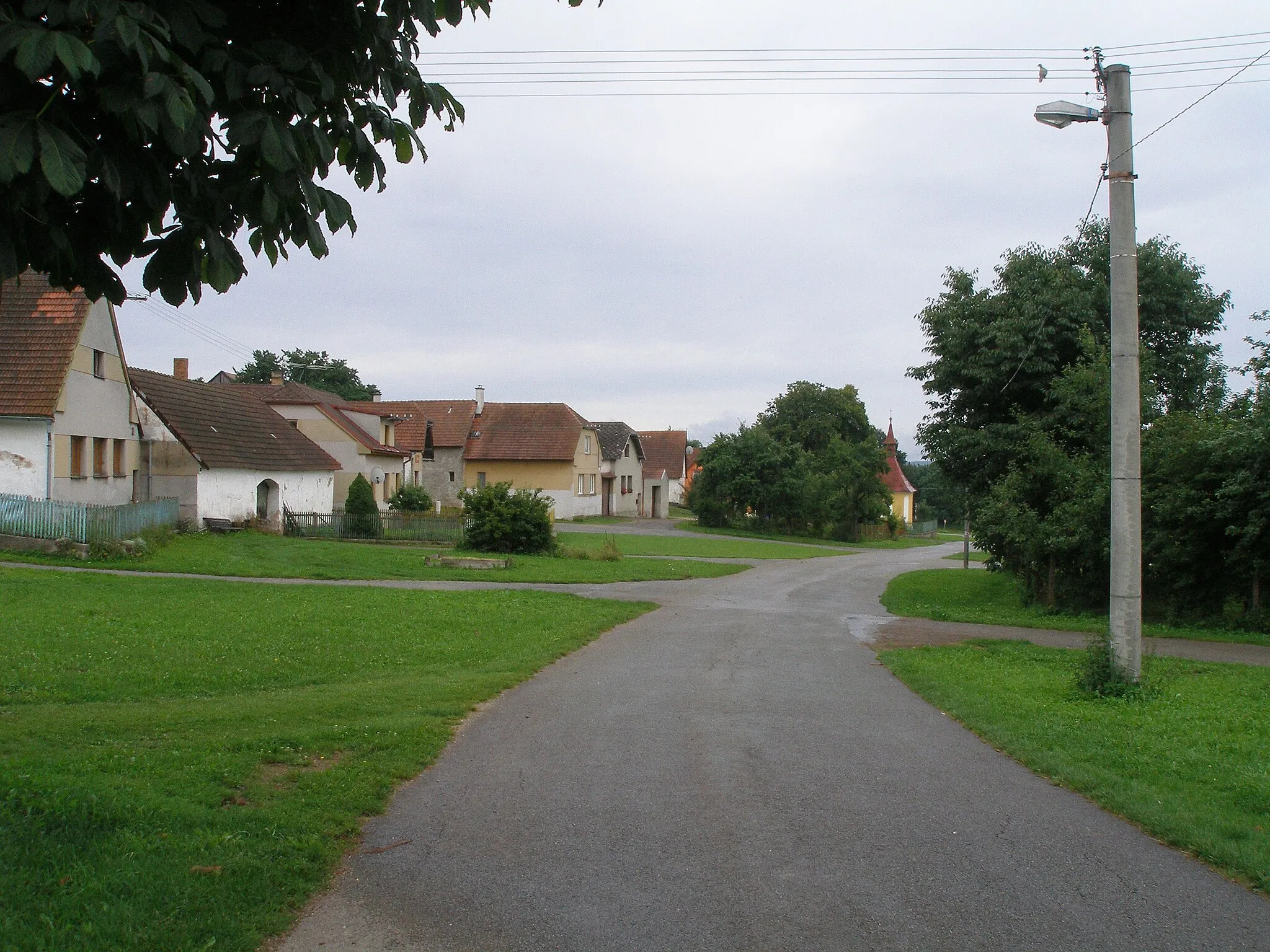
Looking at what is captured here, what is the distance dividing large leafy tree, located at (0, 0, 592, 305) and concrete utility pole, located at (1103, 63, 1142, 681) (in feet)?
23.9

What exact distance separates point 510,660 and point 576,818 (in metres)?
6.63

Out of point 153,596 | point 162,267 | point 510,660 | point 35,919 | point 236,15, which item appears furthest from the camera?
point 153,596

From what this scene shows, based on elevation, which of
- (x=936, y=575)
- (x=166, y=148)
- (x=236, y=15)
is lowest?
(x=936, y=575)

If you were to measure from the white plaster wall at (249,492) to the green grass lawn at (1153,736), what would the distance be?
25.9 metres

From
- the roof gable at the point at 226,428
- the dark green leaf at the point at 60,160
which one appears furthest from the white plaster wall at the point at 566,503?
the dark green leaf at the point at 60,160

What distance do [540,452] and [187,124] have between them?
55812mm

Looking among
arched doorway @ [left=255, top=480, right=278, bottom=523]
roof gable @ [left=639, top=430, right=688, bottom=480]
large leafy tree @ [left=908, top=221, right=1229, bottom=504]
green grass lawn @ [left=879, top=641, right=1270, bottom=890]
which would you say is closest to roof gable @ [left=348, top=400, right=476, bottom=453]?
arched doorway @ [left=255, top=480, right=278, bottom=523]

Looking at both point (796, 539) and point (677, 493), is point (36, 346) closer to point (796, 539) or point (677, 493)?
point (796, 539)

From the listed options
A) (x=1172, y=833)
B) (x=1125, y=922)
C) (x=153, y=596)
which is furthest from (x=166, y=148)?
(x=153, y=596)

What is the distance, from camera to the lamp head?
1047cm

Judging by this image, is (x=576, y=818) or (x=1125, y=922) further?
(x=576, y=818)

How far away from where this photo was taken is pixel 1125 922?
15.5ft

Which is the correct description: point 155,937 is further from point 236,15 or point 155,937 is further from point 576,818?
point 236,15

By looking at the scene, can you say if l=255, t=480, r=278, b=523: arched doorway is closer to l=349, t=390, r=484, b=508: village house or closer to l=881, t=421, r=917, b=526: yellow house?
l=349, t=390, r=484, b=508: village house
